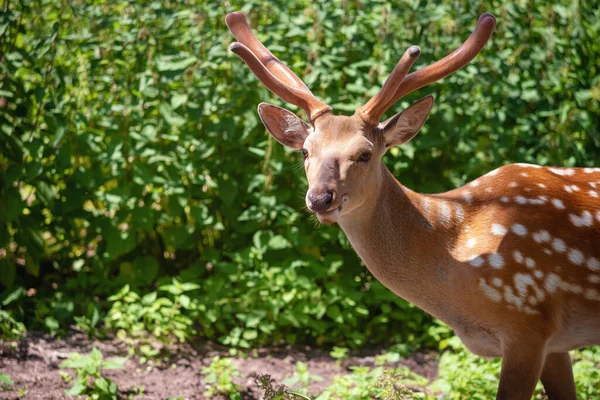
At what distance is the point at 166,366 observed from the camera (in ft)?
16.0

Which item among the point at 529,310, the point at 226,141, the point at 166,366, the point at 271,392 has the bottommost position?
the point at 166,366

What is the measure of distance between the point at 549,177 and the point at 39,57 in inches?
127

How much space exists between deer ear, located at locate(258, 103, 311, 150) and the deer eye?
41 centimetres

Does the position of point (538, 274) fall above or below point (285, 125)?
below

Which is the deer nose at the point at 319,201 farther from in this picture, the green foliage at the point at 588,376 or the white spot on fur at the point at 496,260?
the green foliage at the point at 588,376

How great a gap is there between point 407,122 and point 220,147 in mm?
1974

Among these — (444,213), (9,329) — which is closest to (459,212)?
(444,213)

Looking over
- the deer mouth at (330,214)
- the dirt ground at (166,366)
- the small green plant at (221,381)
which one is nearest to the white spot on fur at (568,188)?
the deer mouth at (330,214)

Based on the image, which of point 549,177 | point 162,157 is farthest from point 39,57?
point 549,177

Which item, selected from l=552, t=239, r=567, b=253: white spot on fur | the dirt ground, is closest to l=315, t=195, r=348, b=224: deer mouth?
l=552, t=239, r=567, b=253: white spot on fur

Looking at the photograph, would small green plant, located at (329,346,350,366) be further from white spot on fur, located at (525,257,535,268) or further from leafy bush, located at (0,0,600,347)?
white spot on fur, located at (525,257,535,268)

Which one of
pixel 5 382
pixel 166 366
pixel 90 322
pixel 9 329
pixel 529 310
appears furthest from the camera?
pixel 90 322

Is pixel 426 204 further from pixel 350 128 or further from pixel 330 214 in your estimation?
pixel 330 214

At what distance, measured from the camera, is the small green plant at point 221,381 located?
4.34 m
